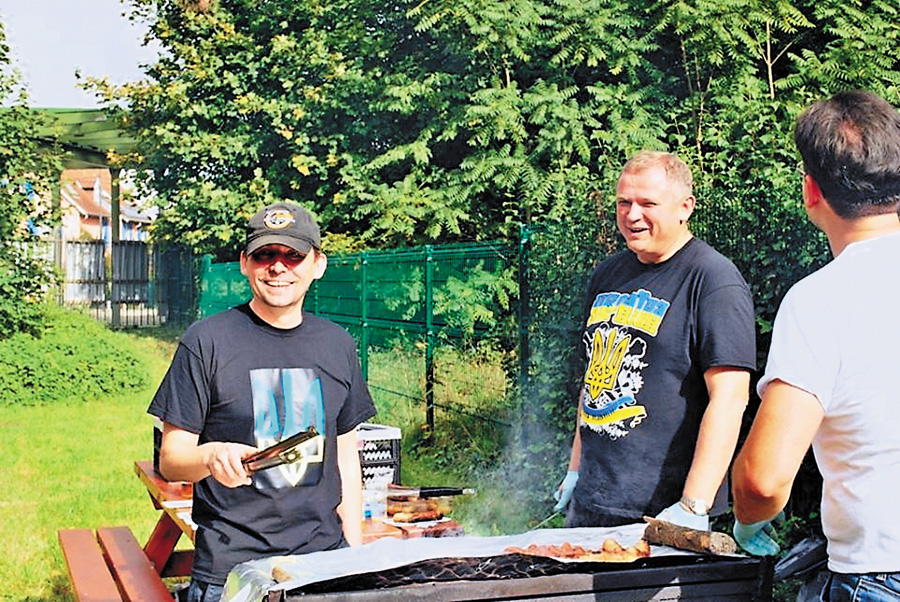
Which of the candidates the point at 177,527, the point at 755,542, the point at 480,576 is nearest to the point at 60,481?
the point at 177,527

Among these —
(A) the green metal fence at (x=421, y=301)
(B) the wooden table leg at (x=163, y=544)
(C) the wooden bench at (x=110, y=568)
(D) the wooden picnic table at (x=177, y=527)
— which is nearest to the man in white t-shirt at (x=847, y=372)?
(D) the wooden picnic table at (x=177, y=527)

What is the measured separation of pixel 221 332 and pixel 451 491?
1666mm

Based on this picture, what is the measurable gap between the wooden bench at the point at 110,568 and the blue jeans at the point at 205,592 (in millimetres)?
1608

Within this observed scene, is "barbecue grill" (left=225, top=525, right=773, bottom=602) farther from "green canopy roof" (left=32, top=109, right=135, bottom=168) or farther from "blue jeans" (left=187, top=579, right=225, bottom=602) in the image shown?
"green canopy roof" (left=32, top=109, right=135, bottom=168)

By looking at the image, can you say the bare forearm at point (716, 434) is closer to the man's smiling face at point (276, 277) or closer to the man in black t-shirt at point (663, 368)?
the man in black t-shirt at point (663, 368)

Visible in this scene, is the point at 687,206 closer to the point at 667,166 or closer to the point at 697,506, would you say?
the point at 667,166

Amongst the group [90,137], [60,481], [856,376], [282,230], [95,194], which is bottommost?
[60,481]

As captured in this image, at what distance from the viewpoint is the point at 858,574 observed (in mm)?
2184

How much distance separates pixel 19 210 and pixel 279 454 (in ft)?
51.1

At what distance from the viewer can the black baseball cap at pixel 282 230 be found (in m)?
3.17

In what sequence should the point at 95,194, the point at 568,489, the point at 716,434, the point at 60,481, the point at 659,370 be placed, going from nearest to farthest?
the point at 716,434, the point at 659,370, the point at 568,489, the point at 60,481, the point at 95,194

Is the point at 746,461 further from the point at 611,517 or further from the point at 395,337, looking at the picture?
the point at 395,337

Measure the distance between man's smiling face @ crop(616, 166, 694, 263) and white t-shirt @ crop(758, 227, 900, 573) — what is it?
1237mm

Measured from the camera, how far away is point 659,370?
11.0 ft
